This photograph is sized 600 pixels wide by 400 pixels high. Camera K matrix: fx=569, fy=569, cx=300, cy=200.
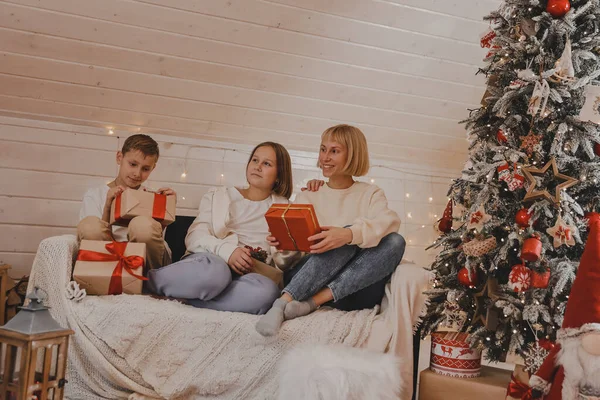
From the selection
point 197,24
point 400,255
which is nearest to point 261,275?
point 400,255

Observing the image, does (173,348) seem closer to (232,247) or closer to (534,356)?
(232,247)

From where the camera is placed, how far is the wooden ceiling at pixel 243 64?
9.09 ft

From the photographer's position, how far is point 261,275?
2098mm

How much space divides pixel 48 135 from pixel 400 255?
2084mm

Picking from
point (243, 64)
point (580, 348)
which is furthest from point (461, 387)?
point (243, 64)

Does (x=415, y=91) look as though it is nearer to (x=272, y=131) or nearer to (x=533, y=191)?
(x=272, y=131)

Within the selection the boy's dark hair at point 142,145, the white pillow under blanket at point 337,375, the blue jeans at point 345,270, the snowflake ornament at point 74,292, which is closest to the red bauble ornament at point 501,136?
the blue jeans at point 345,270

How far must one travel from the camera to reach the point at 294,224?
1930 millimetres

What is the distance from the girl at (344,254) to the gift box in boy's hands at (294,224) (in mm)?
41

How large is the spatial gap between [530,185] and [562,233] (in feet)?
0.68

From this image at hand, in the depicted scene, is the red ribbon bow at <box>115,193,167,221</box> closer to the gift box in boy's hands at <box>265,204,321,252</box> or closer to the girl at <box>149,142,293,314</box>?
the girl at <box>149,142,293,314</box>

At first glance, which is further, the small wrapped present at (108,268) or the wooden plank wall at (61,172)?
the wooden plank wall at (61,172)

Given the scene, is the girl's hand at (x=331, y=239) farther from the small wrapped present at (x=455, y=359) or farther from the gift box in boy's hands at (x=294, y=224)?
the small wrapped present at (x=455, y=359)

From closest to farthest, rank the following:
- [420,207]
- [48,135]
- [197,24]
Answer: [197,24] < [48,135] < [420,207]
